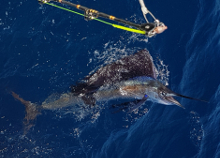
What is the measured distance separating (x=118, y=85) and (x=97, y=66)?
98 cm

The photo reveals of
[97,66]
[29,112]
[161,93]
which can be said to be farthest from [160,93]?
[29,112]

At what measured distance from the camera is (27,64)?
A: 7.08m

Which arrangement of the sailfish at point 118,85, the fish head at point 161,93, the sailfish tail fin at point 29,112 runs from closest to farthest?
the fish head at point 161,93
the sailfish tail fin at point 29,112
the sailfish at point 118,85

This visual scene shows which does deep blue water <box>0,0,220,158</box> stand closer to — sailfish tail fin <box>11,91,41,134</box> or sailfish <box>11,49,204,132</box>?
sailfish tail fin <box>11,91,41,134</box>

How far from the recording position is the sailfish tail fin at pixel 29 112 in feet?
23.8

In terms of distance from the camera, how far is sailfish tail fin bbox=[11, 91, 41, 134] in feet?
23.8

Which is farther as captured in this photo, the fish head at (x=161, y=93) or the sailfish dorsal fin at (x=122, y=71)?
the sailfish dorsal fin at (x=122, y=71)

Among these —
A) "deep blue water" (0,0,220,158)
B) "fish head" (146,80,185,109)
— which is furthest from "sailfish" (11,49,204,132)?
"deep blue water" (0,0,220,158)

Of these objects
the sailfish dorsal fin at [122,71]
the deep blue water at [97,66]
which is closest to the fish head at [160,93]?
the sailfish dorsal fin at [122,71]

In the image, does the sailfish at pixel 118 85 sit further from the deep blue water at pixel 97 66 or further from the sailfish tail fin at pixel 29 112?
the deep blue water at pixel 97 66

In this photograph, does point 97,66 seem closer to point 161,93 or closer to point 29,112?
point 161,93

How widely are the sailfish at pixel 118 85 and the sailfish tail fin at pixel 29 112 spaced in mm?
70

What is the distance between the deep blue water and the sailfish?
0.26 meters

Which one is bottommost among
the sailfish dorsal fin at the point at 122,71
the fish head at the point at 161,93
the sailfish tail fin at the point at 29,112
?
the fish head at the point at 161,93
